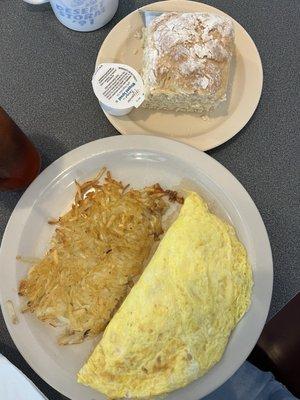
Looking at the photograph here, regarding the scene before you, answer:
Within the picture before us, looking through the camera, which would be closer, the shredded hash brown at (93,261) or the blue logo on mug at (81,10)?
the shredded hash brown at (93,261)

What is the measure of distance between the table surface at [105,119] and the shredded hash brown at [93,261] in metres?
0.14

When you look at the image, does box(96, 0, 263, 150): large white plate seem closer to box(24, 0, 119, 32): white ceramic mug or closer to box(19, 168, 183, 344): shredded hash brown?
box(24, 0, 119, 32): white ceramic mug

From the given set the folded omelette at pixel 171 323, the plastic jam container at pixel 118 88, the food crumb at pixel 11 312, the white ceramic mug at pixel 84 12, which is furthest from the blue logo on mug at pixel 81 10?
the food crumb at pixel 11 312

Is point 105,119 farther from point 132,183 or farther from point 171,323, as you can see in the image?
point 171,323

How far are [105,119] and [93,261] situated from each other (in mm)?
368

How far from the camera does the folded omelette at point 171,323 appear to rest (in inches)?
34.7

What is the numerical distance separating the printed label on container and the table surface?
9cm

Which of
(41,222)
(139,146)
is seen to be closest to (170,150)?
(139,146)

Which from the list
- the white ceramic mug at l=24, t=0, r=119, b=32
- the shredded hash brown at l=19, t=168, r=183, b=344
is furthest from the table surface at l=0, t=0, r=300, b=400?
the shredded hash brown at l=19, t=168, r=183, b=344

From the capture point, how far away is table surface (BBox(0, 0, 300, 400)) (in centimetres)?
110

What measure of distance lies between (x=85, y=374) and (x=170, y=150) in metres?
0.49

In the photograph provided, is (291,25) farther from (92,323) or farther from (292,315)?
(92,323)

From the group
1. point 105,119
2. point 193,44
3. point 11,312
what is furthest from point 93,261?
point 193,44

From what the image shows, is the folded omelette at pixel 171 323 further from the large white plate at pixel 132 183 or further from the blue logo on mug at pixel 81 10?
the blue logo on mug at pixel 81 10
